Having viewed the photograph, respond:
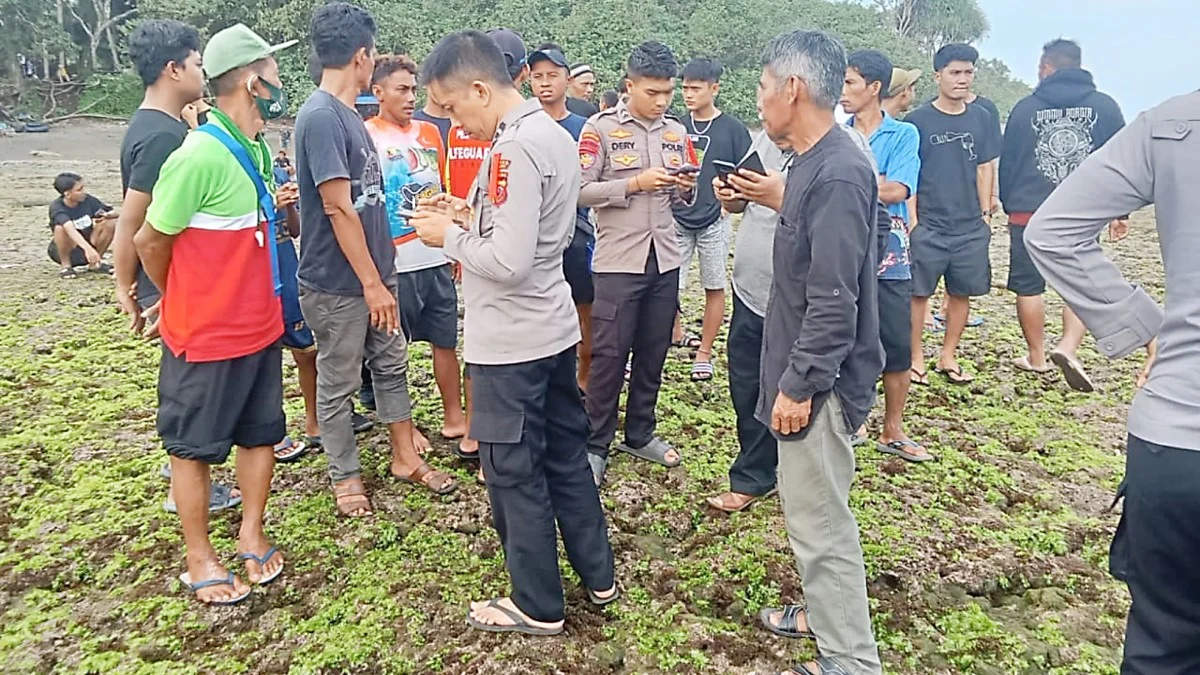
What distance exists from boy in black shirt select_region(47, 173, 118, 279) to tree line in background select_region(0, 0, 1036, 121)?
13745 millimetres

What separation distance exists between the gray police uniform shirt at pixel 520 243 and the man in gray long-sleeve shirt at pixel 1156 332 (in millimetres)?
1336

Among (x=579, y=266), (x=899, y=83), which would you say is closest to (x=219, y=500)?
(x=579, y=266)

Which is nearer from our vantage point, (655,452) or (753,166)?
(753,166)

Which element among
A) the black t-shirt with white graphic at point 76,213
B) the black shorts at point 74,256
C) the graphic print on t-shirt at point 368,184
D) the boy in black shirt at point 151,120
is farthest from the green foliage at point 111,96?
the graphic print on t-shirt at point 368,184

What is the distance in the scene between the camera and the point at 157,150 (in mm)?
3111

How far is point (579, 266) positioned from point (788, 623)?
2.21 meters

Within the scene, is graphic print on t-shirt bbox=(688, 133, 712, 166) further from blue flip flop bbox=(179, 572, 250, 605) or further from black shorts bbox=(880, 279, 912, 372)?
blue flip flop bbox=(179, 572, 250, 605)

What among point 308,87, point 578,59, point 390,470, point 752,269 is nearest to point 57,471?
point 390,470

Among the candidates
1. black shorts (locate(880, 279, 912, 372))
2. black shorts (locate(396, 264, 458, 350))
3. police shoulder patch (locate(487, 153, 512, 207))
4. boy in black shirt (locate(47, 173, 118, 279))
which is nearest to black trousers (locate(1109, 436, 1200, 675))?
police shoulder patch (locate(487, 153, 512, 207))

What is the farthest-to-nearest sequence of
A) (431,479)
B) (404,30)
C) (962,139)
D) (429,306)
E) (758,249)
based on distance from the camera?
(404,30) < (962,139) < (429,306) < (431,479) < (758,249)

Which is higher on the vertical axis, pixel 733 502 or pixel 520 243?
pixel 520 243

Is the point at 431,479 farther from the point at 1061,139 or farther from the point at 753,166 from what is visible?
the point at 1061,139

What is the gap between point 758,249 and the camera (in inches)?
136

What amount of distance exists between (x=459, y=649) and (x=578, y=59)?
22.8m
